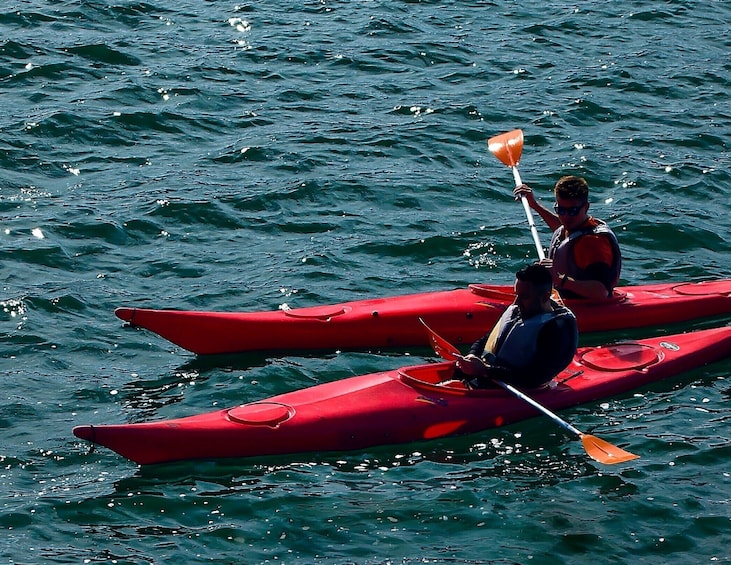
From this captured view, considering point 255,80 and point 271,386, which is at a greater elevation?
point 255,80

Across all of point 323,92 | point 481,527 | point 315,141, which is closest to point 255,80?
point 323,92

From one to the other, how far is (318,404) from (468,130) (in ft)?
19.1

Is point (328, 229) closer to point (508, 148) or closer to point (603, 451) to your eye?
point (508, 148)

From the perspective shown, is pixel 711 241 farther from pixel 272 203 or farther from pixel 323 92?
pixel 323 92

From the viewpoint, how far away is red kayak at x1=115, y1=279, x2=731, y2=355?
834cm

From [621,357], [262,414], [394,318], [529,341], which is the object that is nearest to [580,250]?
[621,357]

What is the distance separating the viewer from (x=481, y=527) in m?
6.43

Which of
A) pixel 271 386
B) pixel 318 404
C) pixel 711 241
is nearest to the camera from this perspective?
pixel 318 404

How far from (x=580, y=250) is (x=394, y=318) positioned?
4.42 feet

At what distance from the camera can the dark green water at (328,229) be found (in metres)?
6.47

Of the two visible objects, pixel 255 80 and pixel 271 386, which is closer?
pixel 271 386

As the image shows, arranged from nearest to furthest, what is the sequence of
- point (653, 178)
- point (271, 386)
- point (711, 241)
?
1. point (271, 386)
2. point (711, 241)
3. point (653, 178)

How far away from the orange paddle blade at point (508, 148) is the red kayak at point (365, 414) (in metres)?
2.74

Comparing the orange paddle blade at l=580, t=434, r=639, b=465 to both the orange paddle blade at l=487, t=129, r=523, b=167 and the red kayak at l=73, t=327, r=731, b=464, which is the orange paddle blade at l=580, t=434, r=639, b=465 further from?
the orange paddle blade at l=487, t=129, r=523, b=167
